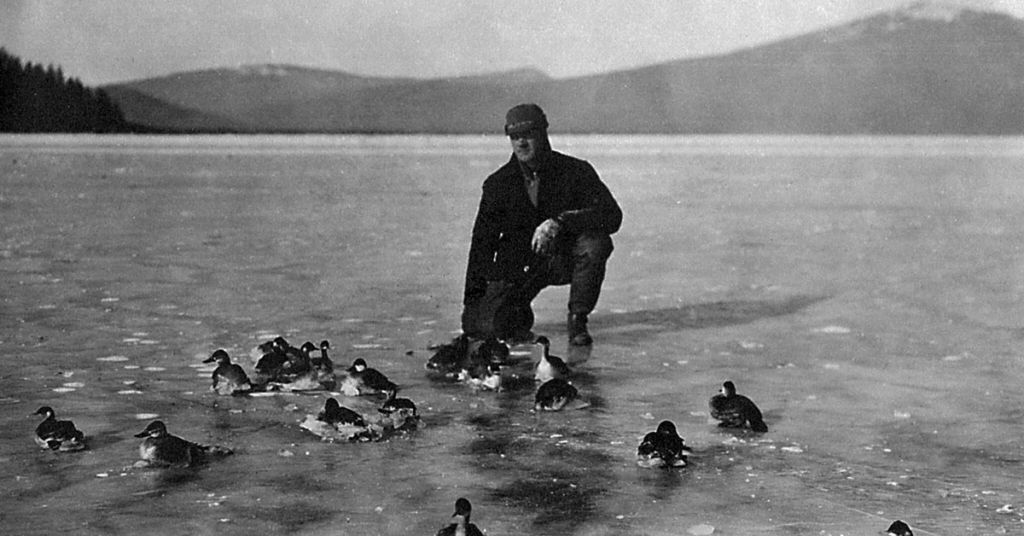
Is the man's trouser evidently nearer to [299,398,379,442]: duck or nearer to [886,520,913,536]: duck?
[299,398,379,442]: duck

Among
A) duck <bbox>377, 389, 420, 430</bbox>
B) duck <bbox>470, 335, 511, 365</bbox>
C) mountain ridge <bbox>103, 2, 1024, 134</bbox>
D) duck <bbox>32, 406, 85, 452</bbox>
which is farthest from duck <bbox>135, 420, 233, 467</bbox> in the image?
mountain ridge <bbox>103, 2, 1024, 134</bbox>

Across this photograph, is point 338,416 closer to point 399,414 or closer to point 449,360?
point 399,414

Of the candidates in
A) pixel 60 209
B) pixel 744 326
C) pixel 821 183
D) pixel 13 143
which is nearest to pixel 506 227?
pixel 744 326

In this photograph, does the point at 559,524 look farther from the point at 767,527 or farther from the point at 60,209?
the point at 60,209

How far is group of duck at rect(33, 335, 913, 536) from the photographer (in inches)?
177

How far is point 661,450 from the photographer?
447 cm

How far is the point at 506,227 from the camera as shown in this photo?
7555mm

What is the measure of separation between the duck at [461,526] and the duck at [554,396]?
198cm

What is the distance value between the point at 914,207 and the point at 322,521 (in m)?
17.2

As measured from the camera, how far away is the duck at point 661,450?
4473 millimetres

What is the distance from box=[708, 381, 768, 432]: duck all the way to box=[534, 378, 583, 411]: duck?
0.71 metres

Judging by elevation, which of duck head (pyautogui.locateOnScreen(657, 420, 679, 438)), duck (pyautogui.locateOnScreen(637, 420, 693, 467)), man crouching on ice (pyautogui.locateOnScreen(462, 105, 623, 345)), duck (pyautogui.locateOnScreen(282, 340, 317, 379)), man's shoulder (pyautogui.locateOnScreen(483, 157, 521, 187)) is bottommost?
duck (pyautogui.locateOnScreen(282, 340, 317, 379))

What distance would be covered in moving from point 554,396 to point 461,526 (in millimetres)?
2134

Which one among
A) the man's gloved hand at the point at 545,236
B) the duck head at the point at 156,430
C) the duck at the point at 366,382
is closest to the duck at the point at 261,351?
the duck at the point at 366,382
